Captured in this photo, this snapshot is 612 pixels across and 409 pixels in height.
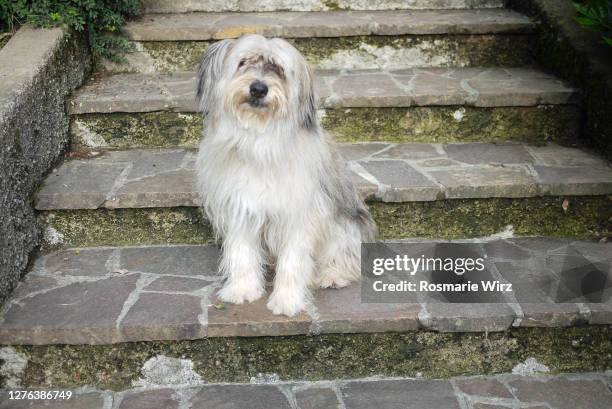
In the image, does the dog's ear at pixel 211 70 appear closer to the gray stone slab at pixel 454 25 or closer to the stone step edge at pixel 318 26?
the stone step edge at pixel 318 26

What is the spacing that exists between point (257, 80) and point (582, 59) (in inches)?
99.0

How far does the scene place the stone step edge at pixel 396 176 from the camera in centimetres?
363

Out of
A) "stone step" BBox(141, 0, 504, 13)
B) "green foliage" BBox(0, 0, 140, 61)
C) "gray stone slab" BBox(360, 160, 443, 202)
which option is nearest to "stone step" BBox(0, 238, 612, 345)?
"gray stone slab" BBox(360, 160, 443, 202)

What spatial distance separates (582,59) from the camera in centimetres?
429

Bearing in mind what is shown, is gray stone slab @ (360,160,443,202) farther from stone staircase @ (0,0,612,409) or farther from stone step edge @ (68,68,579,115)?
A: stone step edge @ (68,68,579,115)

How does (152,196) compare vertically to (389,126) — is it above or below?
below

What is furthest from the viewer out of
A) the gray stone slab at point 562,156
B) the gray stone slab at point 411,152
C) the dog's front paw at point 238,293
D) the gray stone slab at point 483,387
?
the gray stone slab at point 411,152

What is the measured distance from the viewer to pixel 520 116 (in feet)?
14.1

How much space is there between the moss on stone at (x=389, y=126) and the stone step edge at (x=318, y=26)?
79 cm

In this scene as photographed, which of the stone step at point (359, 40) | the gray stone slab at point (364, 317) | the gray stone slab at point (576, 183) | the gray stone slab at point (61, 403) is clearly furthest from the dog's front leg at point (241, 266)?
the stone step at point (359, 40)

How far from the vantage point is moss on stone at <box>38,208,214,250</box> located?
144 inches

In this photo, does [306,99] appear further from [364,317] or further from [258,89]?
[364,317]

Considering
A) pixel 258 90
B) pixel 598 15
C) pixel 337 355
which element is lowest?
pixel 337 355

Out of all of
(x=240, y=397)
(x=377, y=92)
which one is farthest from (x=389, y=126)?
(x=240, y=397)
